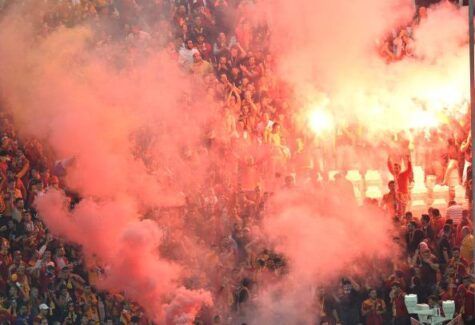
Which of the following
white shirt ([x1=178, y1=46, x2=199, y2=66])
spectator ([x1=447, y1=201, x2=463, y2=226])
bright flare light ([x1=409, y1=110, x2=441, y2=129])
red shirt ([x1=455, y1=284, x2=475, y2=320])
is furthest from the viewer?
white shirt ([x1=178, y1=46, x2=199, y2=66])

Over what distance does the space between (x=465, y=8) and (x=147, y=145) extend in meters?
3.80

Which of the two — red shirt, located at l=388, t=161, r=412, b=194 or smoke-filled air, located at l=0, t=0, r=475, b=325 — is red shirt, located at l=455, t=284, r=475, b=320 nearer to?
smoke-filled air, located at l=0, t=0, r=475, b=325

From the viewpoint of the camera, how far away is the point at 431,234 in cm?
1323

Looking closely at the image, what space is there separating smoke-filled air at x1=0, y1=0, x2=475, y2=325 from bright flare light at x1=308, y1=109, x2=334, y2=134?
3 centimetres

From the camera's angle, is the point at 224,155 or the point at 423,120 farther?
the point at 224,155

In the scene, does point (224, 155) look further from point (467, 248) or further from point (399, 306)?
point (467, 248)

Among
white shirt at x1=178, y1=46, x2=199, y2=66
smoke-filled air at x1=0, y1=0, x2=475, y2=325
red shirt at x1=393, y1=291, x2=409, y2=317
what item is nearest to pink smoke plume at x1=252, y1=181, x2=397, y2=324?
smoke-filled air at x1=0, y1=0, x2=475, y2=325

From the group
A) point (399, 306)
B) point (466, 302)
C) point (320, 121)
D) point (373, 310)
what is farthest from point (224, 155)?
point (466, 302)

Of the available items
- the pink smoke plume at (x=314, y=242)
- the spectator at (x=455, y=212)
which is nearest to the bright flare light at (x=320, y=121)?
the pink smoke plume at (x=314, y=242)

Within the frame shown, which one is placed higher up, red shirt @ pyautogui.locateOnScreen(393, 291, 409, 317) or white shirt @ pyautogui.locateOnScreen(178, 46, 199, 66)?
white shirt @ pyautogui.locateOnScreen(178, 46, 199, 66)

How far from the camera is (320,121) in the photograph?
14.2 meters

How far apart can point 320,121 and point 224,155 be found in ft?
3.75

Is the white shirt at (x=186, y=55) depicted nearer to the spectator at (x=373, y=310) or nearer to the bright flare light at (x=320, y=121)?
the bright flare light at (x=320, y=121)

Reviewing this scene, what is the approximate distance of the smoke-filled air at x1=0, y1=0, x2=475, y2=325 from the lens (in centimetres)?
1346
